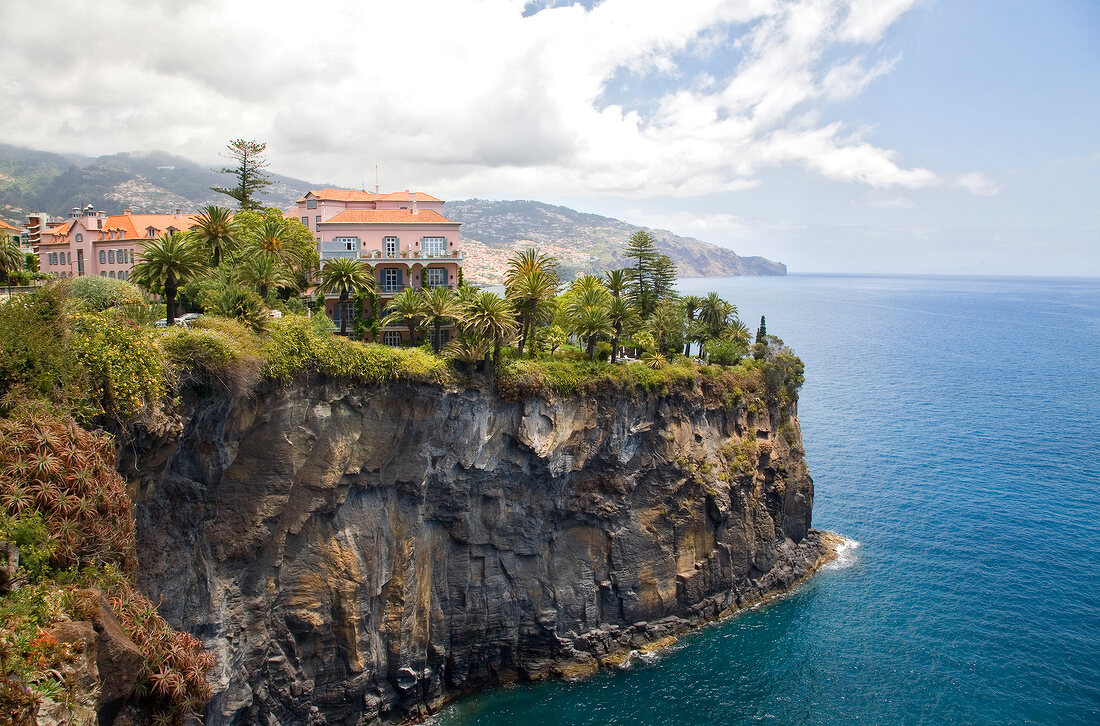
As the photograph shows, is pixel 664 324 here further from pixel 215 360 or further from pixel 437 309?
pixel 215 360

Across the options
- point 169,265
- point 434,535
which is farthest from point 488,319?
point 169,265

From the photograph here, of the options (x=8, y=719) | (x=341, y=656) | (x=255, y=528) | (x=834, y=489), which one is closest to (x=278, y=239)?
(x=255, y=528)

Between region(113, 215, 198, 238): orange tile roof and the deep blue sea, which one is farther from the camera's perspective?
region(113, 215, 198, 238): orange tile roof

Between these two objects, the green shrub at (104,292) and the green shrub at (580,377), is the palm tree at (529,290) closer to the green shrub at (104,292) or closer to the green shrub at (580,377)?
the green shrub at (580,377)

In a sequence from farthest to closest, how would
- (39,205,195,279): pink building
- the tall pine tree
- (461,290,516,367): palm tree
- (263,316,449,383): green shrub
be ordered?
(39,205,195,279): pink building
the tall pine tree
(461,290,516,367): palm tree
(263,316,449,383): green shrub

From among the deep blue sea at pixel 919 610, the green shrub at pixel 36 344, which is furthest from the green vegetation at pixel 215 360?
the deep blue sea at pixel 919 610

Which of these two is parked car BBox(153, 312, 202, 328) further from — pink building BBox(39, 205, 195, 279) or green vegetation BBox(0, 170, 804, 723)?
pink building BBox(39, 205, 195, 279)

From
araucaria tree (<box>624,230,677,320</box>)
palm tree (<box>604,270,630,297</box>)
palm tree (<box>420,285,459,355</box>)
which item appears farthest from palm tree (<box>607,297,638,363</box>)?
palm tree (<box>420,285,459,355</box>)
